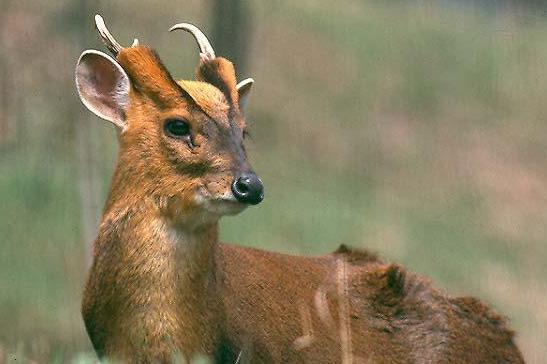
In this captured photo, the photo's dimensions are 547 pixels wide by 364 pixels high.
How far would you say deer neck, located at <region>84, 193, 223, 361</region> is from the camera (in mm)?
7809

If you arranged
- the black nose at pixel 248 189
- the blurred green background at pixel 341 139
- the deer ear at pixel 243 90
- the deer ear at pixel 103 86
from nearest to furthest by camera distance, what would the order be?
the black nose at pixel 248 189
the deer ear at pixel 103 86
the deer ear at pixel 243 90
the blurred green background at pixel 341 139

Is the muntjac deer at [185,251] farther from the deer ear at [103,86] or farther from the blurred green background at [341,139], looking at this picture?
the blurred green background at [341,139]

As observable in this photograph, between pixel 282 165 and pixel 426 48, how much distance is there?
5191 mm

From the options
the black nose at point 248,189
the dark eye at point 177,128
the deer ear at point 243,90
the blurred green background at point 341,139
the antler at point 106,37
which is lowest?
the blurred green background at point 341,139

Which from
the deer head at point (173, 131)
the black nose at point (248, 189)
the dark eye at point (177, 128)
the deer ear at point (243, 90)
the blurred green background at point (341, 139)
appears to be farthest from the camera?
the blurred green background at point (341, 139)

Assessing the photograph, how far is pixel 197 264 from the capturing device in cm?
789

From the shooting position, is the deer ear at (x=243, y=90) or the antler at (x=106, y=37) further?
the deer ear at (x=243, y=90)

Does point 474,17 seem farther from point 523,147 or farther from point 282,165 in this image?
point 282,165

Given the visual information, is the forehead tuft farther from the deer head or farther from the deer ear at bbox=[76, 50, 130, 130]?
the deer ear at bbox=[76, 50, 130, 130]

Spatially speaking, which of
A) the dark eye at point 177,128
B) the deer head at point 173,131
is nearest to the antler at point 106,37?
the deer head at point 173,131

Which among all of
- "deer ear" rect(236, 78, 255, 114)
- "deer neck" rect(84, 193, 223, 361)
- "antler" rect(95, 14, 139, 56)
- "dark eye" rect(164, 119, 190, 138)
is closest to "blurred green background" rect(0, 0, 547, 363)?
"deer ear" rect(236, 78, 255, 114)

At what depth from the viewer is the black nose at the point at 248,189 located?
757 cm

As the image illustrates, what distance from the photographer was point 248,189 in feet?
24.9

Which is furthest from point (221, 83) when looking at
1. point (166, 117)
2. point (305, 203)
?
point (305, 203)
